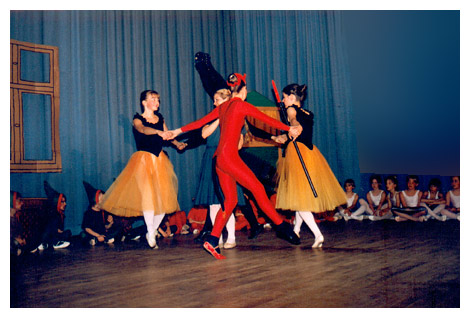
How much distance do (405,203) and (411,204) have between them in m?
0.07

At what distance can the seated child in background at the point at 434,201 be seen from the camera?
5566 mm

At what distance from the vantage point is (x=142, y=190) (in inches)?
159

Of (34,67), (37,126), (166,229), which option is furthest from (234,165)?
(34,67)

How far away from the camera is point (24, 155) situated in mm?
4277

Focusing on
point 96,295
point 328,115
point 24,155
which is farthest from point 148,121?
point 328,115

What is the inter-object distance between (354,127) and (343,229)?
1.90 metres

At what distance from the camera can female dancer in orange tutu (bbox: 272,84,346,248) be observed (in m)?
3.81

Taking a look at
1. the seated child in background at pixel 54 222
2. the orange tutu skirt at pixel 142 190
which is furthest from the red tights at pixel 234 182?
the seated child in background at pixel 54 222

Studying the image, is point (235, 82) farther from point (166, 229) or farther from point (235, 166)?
point (166, 229)

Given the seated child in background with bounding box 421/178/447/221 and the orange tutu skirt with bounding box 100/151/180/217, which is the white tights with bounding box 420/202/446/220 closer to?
the seated child in background with bounding box 421/178/447/221

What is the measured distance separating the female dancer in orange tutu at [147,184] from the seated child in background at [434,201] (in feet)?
10.4

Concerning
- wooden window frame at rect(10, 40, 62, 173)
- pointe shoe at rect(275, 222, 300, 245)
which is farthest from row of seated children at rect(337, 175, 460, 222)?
wooden window frame at rect(10, 40, 62, 173)

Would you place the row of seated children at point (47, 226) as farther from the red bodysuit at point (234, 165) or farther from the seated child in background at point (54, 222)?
the red bodysuit at point (234, 165)
